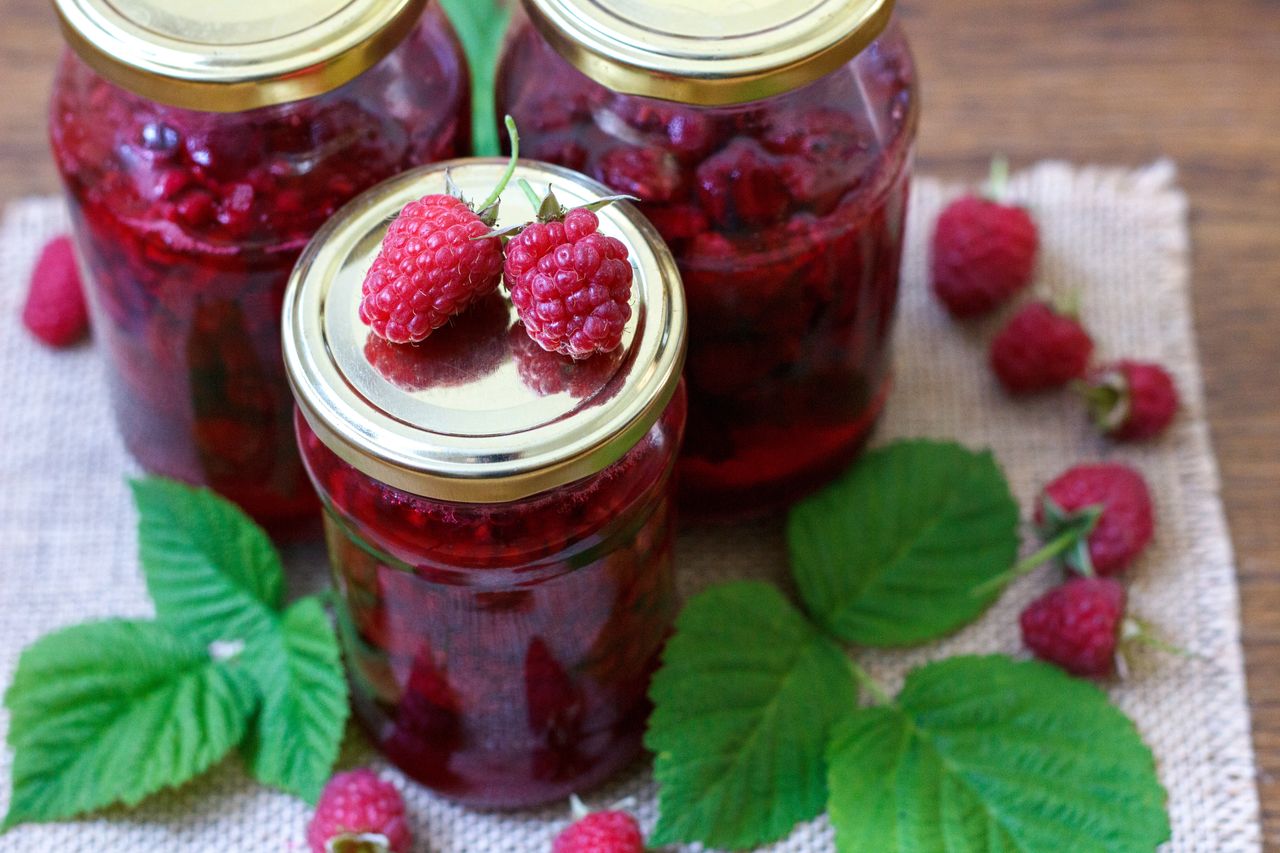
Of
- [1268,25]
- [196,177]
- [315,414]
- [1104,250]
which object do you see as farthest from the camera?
[1268,25]

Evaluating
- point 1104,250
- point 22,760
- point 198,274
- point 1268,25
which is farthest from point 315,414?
point 1268,25

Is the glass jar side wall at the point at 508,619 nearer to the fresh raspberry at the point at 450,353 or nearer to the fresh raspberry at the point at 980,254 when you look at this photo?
the fresh raspberry at the point at 450,353

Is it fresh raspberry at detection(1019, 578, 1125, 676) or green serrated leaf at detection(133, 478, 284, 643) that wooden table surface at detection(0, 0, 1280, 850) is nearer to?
fresh raspberry at detection(1019, 578, 1125, 676)

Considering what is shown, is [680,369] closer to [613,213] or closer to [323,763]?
[613,213]

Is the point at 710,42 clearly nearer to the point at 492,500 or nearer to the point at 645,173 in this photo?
the point at 645,173

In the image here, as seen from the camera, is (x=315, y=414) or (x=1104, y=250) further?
(x=1104, y=250)

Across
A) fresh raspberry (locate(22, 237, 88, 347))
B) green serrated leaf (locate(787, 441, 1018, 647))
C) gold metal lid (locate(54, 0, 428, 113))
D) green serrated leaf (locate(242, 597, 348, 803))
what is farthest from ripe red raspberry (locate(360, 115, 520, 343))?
fresh raspberry (locate(22, 237, 88, 347))
